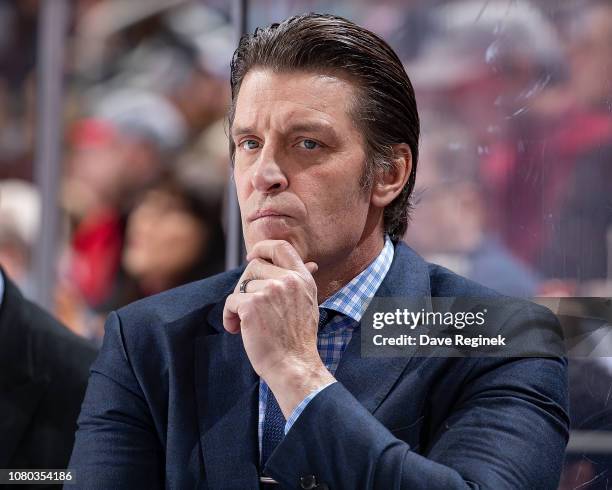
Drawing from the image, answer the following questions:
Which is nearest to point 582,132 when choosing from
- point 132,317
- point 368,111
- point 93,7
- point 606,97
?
point 606,97

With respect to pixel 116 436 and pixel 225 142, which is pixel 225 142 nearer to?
pixel 225 142

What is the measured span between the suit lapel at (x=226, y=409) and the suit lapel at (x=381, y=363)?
15 cm

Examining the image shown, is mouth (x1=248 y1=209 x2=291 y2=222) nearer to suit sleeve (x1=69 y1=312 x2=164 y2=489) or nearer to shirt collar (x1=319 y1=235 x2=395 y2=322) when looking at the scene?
shirt collar (x1=319 y1=235 x2=395 y2=322)

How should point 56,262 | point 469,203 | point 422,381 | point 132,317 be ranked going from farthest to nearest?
point 56,262 < point 469,203 < point 132,317 < point 422,381

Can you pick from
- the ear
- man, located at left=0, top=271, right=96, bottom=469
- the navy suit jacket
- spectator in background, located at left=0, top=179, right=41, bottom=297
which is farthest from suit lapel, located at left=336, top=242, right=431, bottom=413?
spectator in background, located at left=0, top=179, right=41, bottom=297

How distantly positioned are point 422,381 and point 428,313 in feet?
0.40

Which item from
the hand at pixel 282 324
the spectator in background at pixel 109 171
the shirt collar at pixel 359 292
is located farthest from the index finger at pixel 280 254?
the spectator in background at pixel 109 171

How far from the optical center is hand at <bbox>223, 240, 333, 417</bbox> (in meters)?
1.29

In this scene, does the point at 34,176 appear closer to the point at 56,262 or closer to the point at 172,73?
the point at 56,262

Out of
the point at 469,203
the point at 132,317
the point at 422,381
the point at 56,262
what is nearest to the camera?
the point at 422,381

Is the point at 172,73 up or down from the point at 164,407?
up

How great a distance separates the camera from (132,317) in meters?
1.52

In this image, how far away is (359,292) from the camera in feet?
4.92

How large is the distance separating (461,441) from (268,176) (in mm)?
463
